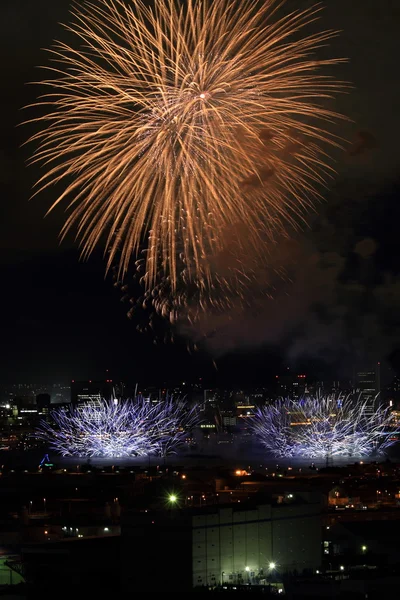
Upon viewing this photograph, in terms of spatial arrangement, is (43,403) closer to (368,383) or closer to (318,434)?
(368,383)

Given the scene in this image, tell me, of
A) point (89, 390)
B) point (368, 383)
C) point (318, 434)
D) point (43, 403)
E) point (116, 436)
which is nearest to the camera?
point (116, 436)

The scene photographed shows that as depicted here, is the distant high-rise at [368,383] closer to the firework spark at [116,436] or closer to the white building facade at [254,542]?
the firework spark at [116,436]

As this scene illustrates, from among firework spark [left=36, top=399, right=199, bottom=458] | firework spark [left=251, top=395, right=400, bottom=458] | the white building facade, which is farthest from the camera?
firework spark [left=251, top=395, right=400, bottom=458]

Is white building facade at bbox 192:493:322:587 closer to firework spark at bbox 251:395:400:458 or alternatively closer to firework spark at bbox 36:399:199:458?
firework spark at bbox 36:399:199:458

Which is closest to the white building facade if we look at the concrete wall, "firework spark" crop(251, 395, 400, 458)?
the concrete wall

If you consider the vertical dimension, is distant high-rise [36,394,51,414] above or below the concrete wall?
above

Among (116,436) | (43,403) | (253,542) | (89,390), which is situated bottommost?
(253,542)

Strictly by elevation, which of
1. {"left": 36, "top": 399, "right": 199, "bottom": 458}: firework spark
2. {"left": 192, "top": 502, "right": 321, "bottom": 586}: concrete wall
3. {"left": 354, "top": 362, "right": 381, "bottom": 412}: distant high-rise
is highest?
{"left": 354, "top": 362, "right": 381, "bottom": 412}: distant high-rise

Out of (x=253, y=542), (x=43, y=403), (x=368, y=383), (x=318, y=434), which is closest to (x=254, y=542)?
(x=253, y=542)

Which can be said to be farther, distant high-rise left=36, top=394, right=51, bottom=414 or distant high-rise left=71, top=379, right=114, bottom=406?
distant high-rise left=36, top=394, right=51, bottom=414

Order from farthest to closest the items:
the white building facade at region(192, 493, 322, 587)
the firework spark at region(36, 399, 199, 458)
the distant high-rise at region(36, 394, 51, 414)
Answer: the distant high-rise at region(36, 394, 51, 414) → the firework spark at region(36, 399, 199, 458) → the white building facade at region(192, 493, 322, 587)

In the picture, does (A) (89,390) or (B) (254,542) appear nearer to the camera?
(B) (254,542)
